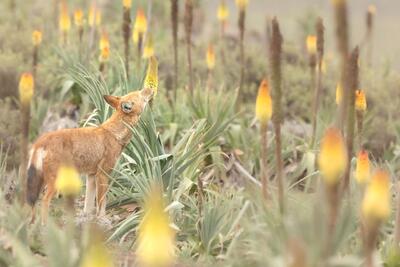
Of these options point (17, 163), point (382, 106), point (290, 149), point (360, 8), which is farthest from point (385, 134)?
point (360, 8)

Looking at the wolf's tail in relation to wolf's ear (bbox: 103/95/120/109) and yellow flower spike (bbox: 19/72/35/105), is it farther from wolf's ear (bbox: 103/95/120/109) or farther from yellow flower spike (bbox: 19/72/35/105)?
yellow flower spike (bbox: 19/72/35/105)

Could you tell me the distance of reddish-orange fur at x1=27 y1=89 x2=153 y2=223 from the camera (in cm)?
596

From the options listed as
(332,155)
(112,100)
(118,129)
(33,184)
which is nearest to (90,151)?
(118,129)

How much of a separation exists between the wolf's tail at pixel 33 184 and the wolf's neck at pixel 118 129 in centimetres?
82

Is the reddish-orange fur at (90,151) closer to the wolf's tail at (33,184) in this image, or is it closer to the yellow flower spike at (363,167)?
the wolf's tail at (33,184)

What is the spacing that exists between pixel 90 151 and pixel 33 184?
0.66 metres

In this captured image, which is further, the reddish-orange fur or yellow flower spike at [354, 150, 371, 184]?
the reddish-orange fur

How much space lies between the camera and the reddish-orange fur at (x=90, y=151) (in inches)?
235

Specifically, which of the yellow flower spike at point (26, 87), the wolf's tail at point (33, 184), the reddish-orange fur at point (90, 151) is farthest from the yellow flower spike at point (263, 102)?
the wolf's tail at point (33, 184)

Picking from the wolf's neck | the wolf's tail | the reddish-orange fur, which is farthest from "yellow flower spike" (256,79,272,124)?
the wolf's neck

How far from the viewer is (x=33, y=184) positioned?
585 centimetres

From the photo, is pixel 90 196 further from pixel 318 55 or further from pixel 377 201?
pixel 377 201

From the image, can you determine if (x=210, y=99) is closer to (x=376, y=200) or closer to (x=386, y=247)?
(x=386, y=247)

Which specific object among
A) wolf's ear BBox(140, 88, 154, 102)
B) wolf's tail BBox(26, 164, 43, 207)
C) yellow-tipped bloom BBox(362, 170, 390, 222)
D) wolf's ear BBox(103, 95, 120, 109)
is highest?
wolf's ear BBox(140, 88, 154, 102)
